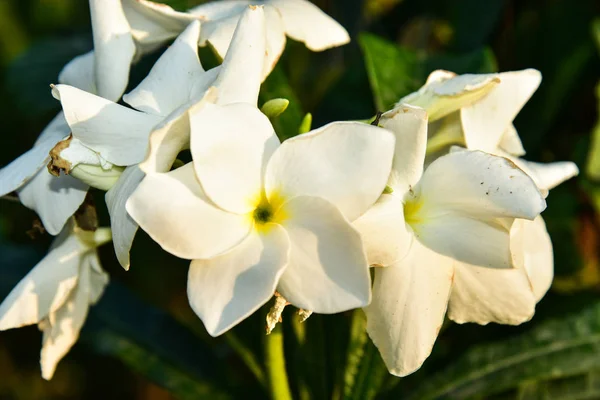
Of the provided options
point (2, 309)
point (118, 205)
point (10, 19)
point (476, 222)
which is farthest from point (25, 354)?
point (476, 222)

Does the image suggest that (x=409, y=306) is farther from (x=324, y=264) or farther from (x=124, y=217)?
(x=124, y=217)

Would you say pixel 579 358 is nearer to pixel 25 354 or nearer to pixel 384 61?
pixel 384 61

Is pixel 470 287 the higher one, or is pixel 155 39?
pixel 155 39

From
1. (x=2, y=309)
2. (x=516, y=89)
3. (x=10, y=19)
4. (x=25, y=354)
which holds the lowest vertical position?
(x=25, y=354)

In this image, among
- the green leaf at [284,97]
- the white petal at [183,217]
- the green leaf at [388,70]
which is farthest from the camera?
the green leaf at [388,70]

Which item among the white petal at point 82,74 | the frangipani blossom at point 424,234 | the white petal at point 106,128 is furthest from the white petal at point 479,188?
the white petal at point 82,74

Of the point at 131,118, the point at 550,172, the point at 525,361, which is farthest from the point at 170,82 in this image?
the point at 525,361

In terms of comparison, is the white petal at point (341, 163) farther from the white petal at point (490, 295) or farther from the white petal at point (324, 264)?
the white petal at point (490, 295)
